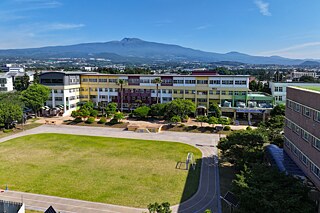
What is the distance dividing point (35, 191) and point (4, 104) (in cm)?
2962

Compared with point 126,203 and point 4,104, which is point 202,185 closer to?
point 126,203

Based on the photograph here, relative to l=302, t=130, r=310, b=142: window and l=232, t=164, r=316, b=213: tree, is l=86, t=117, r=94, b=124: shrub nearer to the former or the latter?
l=232, t=164, r=316, b=213: tree

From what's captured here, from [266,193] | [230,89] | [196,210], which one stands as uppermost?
[230,89]

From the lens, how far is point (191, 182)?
26.2 metres

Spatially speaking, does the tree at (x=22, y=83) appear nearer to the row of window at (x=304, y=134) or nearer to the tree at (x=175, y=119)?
the tree at (x=175, y=119)

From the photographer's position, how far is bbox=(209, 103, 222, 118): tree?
5369cm

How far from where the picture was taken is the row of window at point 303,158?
778 inches

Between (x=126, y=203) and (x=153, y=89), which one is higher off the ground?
(x=153, y=89)

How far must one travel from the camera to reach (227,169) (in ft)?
97.3

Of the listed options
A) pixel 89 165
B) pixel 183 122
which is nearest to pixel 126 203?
pixel 89 165

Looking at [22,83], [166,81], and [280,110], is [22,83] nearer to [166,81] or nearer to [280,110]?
[166,81]

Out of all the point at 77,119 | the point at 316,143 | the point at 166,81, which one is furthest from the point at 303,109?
the point at 77,119

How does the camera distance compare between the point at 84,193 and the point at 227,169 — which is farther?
the point at 227,169

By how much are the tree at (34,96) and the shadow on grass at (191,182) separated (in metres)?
38.3
